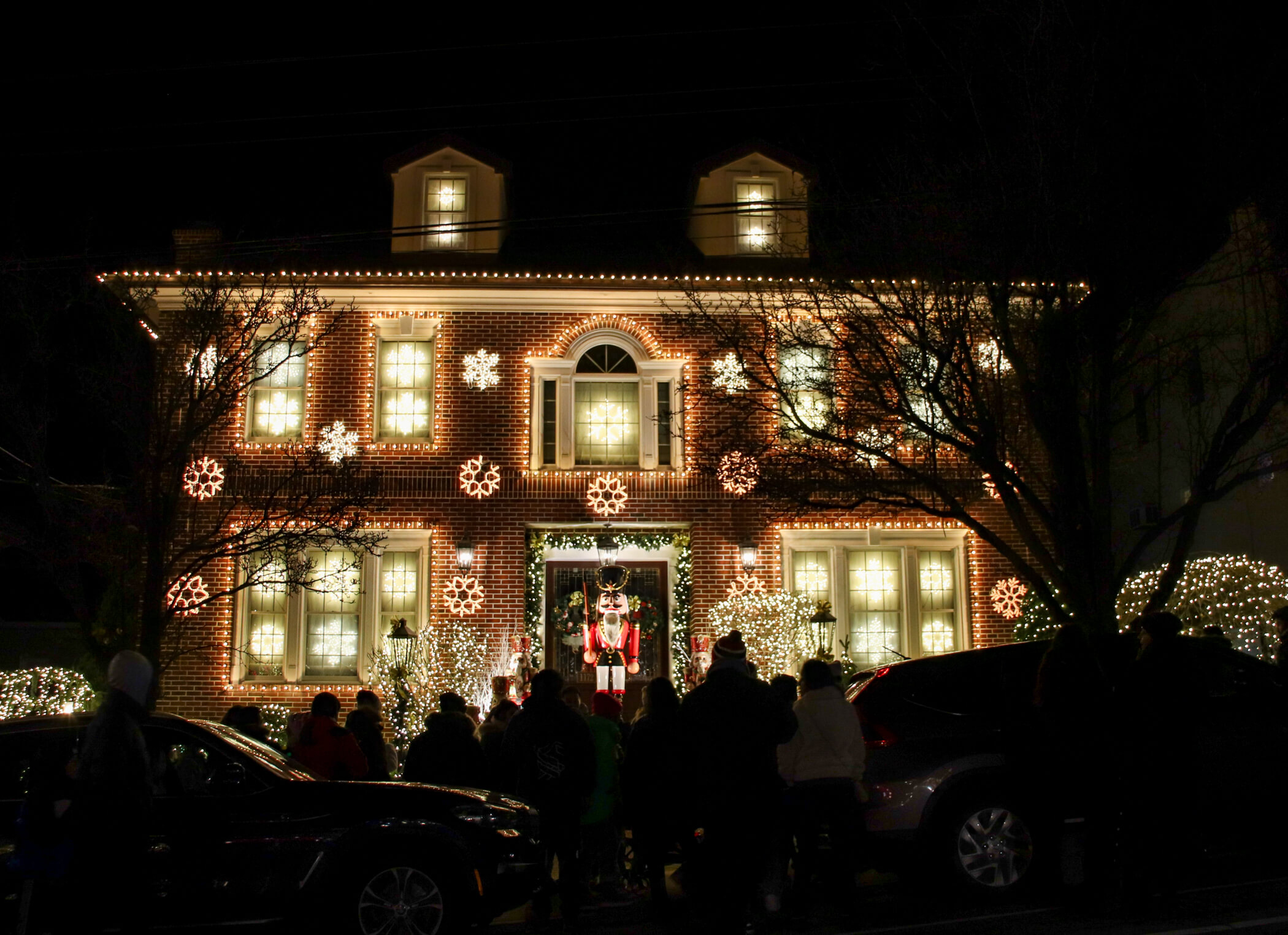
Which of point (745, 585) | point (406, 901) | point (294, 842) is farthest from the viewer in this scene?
point (745, 585)

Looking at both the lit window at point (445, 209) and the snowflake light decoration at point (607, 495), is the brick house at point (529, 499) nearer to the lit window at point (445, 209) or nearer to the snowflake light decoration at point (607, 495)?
the snowflake light decoration at point (607, 495)

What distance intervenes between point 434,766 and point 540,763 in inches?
45.6

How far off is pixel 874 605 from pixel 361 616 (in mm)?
7473

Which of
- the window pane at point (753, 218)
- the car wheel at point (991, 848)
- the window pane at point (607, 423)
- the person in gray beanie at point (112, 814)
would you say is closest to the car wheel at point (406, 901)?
the person in gray beanie at point (112, 814)

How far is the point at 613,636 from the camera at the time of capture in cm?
1539

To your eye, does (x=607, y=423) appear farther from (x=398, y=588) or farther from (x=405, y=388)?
(x=398, y=588)

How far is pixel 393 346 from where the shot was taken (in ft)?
54.7

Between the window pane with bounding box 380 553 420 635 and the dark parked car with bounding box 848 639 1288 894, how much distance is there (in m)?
9.72

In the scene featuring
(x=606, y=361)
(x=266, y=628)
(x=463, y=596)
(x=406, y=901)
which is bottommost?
(x=406, y=901)

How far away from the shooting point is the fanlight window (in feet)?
54.8

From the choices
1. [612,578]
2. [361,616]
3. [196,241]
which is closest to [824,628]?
[612,578]

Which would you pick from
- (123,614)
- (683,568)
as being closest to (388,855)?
(123,614)

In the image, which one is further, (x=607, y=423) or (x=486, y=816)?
(x=607, y=423)

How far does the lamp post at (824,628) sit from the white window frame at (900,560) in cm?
34
